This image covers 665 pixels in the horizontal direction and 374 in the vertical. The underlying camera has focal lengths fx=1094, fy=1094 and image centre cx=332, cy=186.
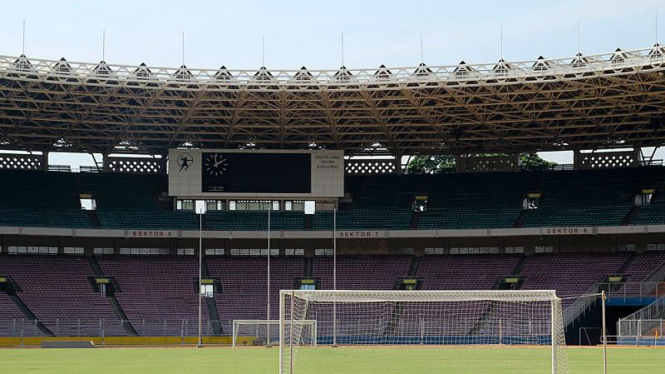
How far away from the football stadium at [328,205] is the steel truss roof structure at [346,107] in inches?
6.4

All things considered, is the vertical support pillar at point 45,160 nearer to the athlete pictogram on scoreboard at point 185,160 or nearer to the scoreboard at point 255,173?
the scoreboard at point 255,173

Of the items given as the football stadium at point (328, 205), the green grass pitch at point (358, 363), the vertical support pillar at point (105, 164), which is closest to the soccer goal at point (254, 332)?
the football stadium at point (328, 205)

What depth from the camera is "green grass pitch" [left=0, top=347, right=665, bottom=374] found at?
1243 inches

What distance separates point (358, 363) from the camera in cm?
3622

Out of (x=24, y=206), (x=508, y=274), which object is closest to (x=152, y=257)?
(x=24, y=206)

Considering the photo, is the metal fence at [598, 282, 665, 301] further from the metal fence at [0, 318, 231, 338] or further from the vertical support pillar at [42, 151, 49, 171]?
the vertical support pillar at [42, 151, 49, 171]

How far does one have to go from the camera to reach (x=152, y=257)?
229 feet

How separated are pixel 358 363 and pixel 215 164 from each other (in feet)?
112

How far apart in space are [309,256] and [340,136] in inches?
337

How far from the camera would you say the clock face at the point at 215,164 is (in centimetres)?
6844

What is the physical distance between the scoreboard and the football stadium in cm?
13

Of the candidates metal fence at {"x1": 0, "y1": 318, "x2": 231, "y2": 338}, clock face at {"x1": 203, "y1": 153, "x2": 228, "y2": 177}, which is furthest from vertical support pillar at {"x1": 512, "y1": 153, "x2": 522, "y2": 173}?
metal fence at {"x1": 0, "y1": 318, "x2": 231, "y2": 338}

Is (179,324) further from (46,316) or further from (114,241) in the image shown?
(114,241)

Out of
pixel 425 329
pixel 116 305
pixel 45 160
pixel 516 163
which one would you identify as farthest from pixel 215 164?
pixel 516 163
